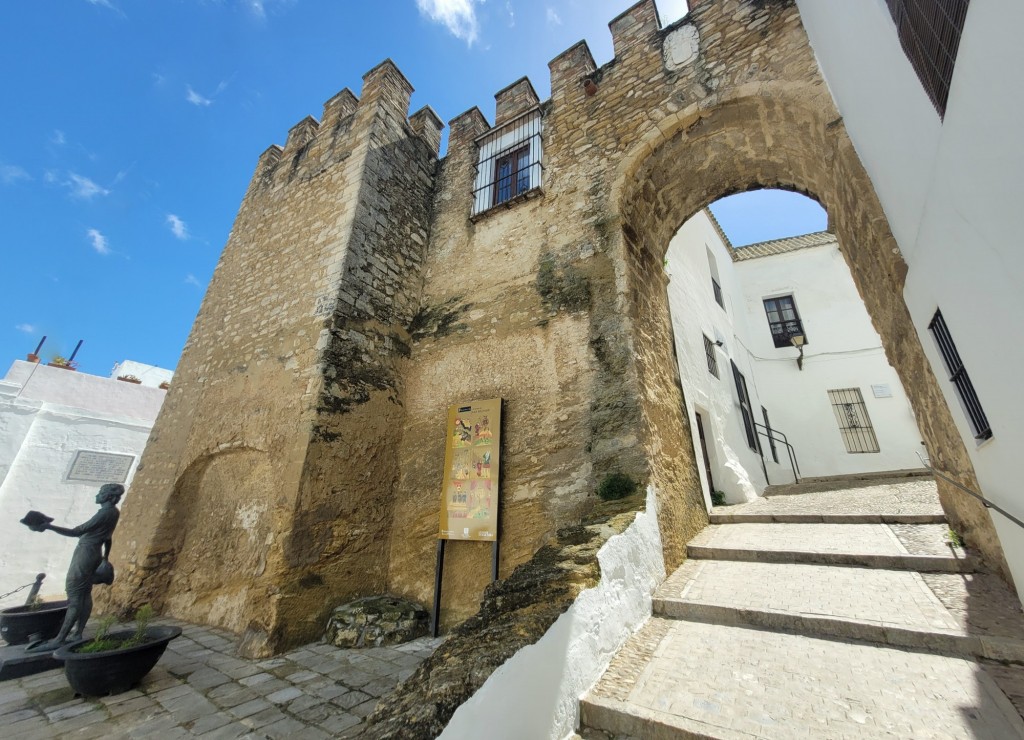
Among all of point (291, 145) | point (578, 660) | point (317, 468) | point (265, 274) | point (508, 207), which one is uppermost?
point (291, 145)

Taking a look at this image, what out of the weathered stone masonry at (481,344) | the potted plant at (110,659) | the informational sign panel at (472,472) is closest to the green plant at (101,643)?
the potted plant at (110,659)

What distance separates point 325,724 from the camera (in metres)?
2.39

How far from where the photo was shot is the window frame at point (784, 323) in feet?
37.2

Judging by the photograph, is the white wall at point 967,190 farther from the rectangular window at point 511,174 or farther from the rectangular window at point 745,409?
the rectangular window at point 745,409

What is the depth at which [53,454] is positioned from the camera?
8.15 meters

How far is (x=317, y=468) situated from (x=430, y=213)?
434cm

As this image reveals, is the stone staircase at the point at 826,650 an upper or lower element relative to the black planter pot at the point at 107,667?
upper

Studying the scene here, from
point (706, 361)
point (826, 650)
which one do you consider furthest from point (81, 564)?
point (706, 361)

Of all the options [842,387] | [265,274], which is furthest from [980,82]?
[842,387]

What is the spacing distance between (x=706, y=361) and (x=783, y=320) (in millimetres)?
6442

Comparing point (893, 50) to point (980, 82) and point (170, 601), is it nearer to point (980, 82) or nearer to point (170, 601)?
point (980, 82)

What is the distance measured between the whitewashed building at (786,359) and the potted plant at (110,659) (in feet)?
21.8

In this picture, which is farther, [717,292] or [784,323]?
[784,323]

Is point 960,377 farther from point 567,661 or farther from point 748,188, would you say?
point 748,188
